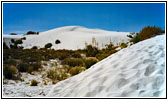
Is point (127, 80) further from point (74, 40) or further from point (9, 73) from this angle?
point (74, 40)

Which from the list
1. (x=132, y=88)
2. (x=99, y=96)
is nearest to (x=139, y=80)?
(x=132, y=88)

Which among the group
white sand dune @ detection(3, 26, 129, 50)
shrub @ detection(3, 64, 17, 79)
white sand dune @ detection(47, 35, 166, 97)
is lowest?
white sand dune @ detection(3, 26, 129, 50)

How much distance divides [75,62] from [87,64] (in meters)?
1.87

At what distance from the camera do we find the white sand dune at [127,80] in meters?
3.28

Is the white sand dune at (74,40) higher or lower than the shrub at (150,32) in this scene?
lower

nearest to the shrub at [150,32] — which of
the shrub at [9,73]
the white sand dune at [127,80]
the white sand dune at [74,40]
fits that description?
the white sand dune at [127,80]

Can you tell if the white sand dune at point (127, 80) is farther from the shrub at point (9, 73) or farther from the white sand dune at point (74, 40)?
the white sand dune at point (74, 40)

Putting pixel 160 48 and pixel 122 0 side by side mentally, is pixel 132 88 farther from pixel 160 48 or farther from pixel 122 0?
pixel 160 48

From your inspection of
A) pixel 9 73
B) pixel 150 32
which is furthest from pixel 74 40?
pixel 9 73

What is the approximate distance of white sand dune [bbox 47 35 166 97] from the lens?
3279 mm

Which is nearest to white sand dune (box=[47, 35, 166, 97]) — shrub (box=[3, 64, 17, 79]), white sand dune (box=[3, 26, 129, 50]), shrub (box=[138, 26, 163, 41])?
shrub (box=[3, 64, 17, 79])

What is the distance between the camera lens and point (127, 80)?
3.66 metres

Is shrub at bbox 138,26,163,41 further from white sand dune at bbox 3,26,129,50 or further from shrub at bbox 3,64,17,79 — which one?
white sand dune at bbox 3,26,129,50

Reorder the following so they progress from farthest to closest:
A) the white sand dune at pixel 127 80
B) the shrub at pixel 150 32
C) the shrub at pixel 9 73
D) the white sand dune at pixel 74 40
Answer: the white sand dune at pixel 74 40 → the shrub at pixel 150 32 → the shrub at pixel 9 73 → the white sand dune at pixel 127 80
